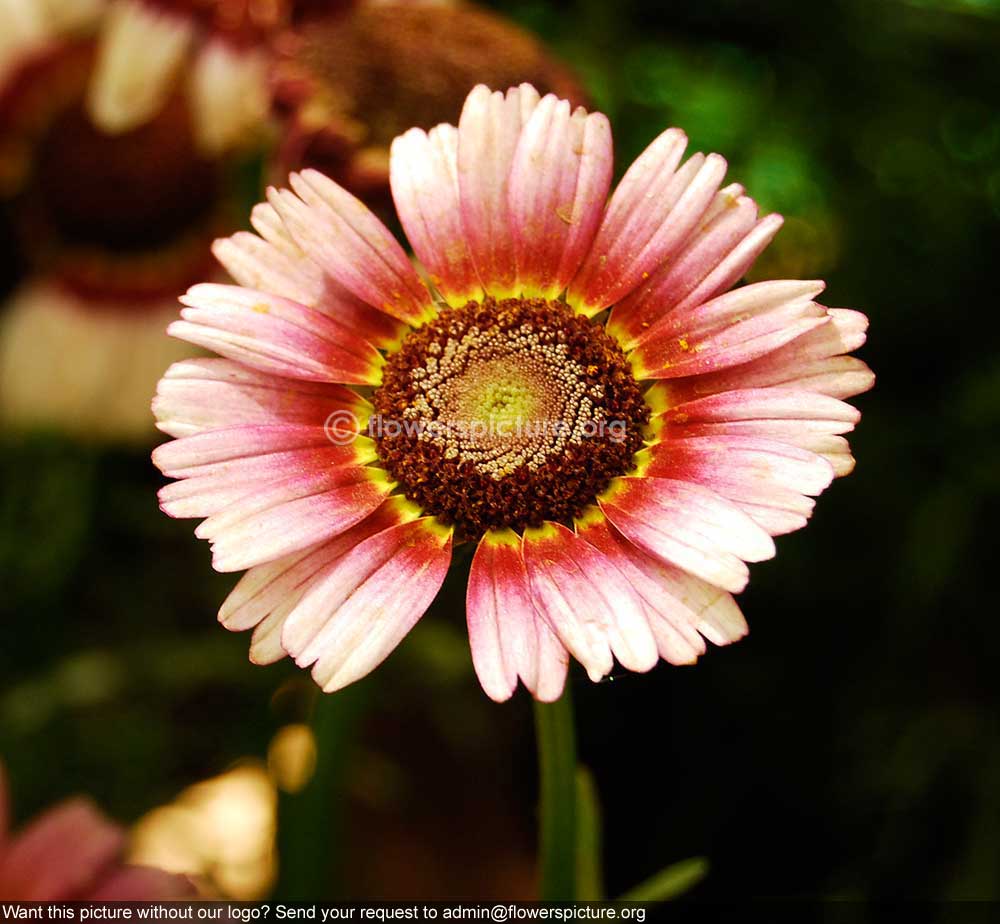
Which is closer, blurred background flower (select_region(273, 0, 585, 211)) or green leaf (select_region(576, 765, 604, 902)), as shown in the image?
green leaf (select_region(576, 765, 604, 902))

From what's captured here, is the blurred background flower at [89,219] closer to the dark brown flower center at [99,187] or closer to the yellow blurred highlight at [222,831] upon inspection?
the dark brown flower center at [99,187]

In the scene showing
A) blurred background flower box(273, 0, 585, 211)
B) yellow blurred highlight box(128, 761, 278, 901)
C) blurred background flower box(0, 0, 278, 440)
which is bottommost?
yellow blurred highlight box(128, 761, 278, 901)

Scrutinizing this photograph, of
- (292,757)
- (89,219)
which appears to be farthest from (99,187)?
(292,757)

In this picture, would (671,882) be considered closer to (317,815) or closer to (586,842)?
(586,842)

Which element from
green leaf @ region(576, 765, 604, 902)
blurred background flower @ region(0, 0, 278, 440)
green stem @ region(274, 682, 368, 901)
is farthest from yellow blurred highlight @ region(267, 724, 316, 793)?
blurred background flower @ region(0, 0, 278, 440)

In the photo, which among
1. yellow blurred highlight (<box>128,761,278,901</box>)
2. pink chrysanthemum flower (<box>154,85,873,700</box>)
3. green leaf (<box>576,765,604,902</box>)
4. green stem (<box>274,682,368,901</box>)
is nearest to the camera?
pink chrysanthemum flower (<box>154,85,873,700</box>)

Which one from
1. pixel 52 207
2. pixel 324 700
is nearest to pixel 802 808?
pixel 324 700

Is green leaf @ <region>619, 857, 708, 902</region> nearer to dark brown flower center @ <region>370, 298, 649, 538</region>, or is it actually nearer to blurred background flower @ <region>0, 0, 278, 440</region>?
dark brown flower center @ <region>370, 298, 649, 538</region>
